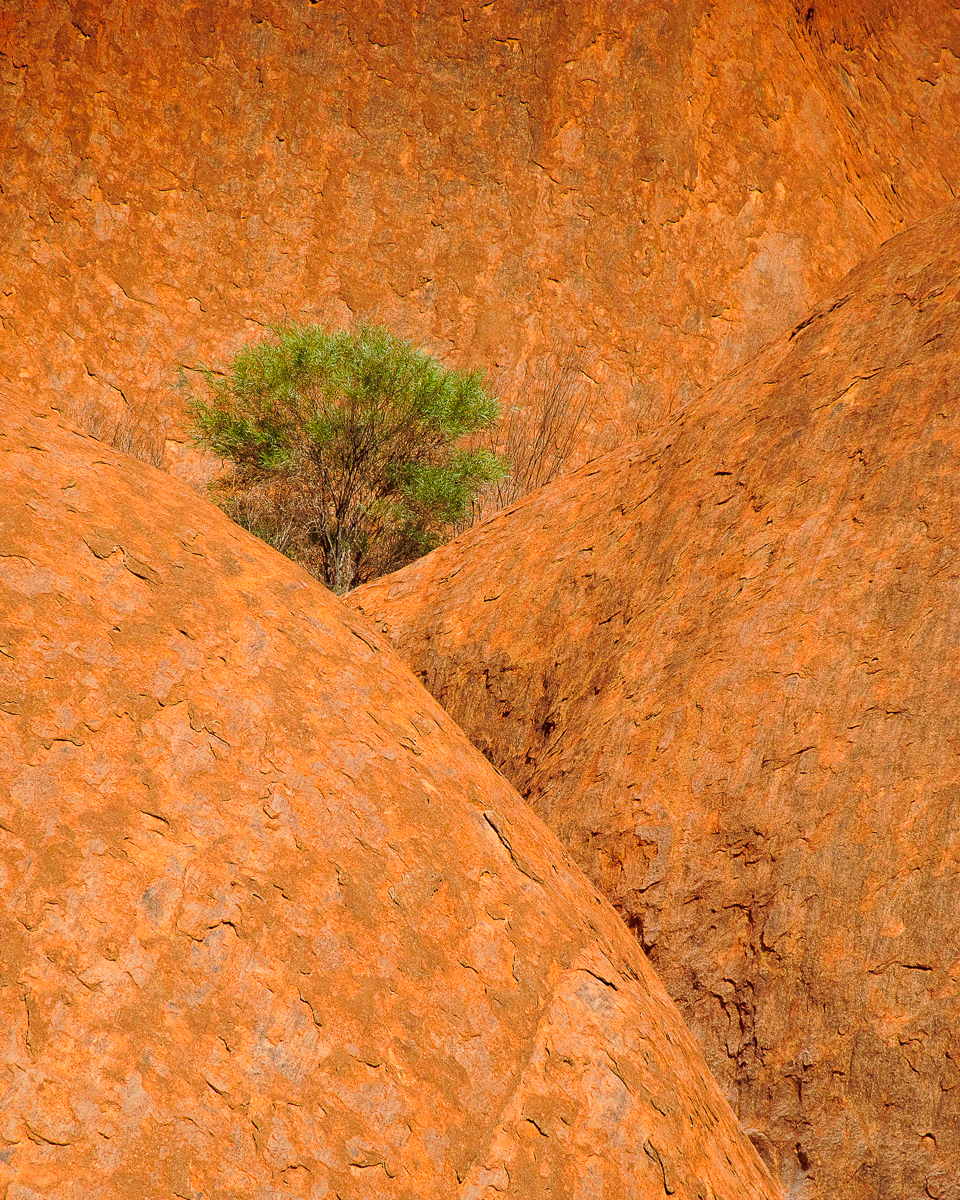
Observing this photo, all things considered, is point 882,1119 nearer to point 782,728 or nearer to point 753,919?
point 753,919

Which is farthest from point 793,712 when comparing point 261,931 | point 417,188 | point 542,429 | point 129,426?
point 417,188

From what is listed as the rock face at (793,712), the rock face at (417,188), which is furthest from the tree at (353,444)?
the rock face at (793,712)

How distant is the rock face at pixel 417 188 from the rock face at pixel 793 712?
574 centimetres

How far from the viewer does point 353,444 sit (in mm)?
8789

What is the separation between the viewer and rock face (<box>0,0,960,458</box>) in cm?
1011

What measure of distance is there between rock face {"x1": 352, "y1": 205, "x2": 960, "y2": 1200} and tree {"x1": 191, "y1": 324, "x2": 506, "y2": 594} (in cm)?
389

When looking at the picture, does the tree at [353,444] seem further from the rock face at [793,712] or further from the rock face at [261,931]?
Answer: the rock face at [261,931]

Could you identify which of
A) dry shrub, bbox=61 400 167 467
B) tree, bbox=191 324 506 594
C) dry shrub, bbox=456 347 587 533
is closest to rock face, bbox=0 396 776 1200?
tree, bbox=191 324 506 594

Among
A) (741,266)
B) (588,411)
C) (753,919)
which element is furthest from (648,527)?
(741,266)

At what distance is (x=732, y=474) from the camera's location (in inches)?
169

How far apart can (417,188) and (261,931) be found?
383 inches

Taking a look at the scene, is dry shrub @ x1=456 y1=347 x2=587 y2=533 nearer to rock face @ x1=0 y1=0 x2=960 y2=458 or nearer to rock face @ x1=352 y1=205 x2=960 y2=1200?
rock face @ x1=0 y1=0 x2=960 y2=458

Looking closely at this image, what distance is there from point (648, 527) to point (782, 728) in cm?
142

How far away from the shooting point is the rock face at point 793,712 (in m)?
2.80
